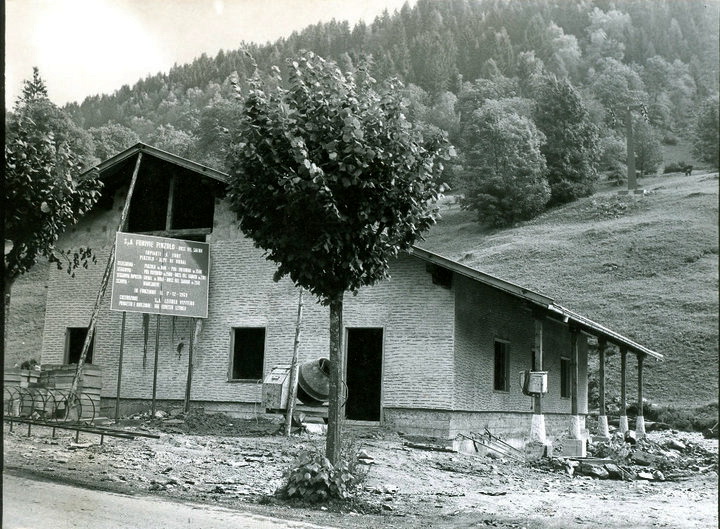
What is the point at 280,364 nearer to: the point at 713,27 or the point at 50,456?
the point at 50,456

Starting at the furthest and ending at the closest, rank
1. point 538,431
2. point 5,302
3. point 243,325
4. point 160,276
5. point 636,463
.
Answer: point 243,325, point 636,463, point 538,431, point 160,276, point 5,302

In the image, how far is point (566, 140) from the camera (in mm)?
59312

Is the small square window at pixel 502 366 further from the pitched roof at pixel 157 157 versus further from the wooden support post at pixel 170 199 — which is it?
the wooden support post at pixel 170 199

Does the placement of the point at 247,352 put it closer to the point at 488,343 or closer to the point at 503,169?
the point at 488,343

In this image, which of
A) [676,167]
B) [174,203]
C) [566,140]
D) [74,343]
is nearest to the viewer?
[174,203]

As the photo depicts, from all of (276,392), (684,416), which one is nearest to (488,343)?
(276,392)

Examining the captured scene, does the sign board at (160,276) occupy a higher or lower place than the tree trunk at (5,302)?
higher

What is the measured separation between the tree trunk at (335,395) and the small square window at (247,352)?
8566 mm

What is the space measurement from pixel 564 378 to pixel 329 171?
712 inches

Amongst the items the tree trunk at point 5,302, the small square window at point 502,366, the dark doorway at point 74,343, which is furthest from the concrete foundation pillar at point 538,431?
the dark doorway at point 74,343

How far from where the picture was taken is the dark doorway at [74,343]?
19.9 meters

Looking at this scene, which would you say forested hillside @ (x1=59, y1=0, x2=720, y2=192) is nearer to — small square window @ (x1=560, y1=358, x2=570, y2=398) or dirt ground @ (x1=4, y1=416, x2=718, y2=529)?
dirt ground @ (x1=4, y1=416, x2=718, y2=529)

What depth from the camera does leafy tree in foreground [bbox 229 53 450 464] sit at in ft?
30.5

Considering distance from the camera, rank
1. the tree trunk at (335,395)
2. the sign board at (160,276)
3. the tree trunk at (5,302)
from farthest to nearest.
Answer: the sign board at (160,276)
the tree trunk at (335,395)
the tree trunk at (5,302)
